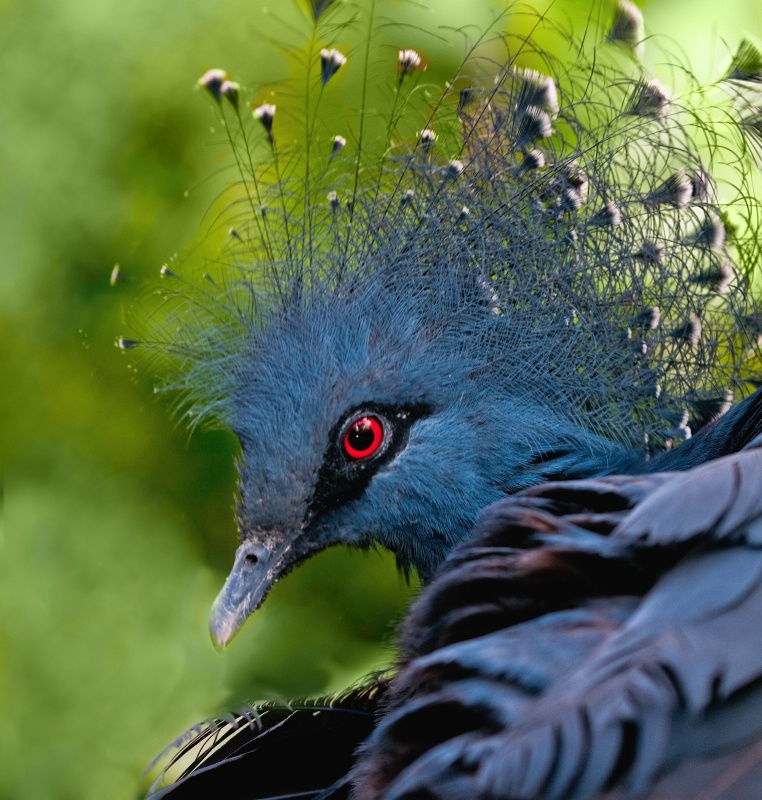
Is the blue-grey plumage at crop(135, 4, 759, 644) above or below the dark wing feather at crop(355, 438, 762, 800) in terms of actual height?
above

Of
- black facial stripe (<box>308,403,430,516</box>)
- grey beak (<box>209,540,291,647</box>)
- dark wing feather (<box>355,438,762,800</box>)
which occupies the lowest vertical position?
dark wing feather (<box>355,438,762,800</box>)

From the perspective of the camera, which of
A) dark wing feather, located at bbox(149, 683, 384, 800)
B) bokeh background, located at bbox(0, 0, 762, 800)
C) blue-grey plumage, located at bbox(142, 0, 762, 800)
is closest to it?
dark wing feather, located at bbox(149, 683, 384, 800)

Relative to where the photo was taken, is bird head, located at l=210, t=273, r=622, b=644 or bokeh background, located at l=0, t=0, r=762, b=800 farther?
bokeh background, located at l=0, t=0, r=762, b=800

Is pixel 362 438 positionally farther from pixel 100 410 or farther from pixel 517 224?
pixel 100 410

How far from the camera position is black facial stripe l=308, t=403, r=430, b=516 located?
1.36 m

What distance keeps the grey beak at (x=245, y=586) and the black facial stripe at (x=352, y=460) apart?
0.09 meters

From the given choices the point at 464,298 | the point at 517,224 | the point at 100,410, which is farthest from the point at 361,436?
the point at 100,410

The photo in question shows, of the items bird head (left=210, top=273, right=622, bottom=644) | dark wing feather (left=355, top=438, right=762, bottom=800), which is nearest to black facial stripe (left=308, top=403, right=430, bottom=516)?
bird head (left=210, top=273, right=622, bottom=644)

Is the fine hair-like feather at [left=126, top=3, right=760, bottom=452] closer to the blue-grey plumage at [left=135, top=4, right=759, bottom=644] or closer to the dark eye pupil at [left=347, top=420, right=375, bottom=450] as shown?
the blue-grey plumage at [left=135, top=4, right=759, bottom=644]

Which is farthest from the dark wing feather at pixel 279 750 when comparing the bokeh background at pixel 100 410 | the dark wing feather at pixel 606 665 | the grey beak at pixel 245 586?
the bokeh background at pixel 100 410

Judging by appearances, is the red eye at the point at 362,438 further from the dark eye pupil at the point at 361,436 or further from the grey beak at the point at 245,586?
the grey beak at the point at 245,586

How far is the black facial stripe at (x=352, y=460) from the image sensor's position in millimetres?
1363

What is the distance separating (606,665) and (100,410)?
48.0 inches

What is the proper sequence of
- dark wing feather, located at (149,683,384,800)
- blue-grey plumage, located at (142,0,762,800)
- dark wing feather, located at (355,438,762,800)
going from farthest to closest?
blue-grey plumage, located at (142,0,762,800)
dark wing feather, located at (149,683,384,800)
dark wing feather, located at (355,438,762,800)
